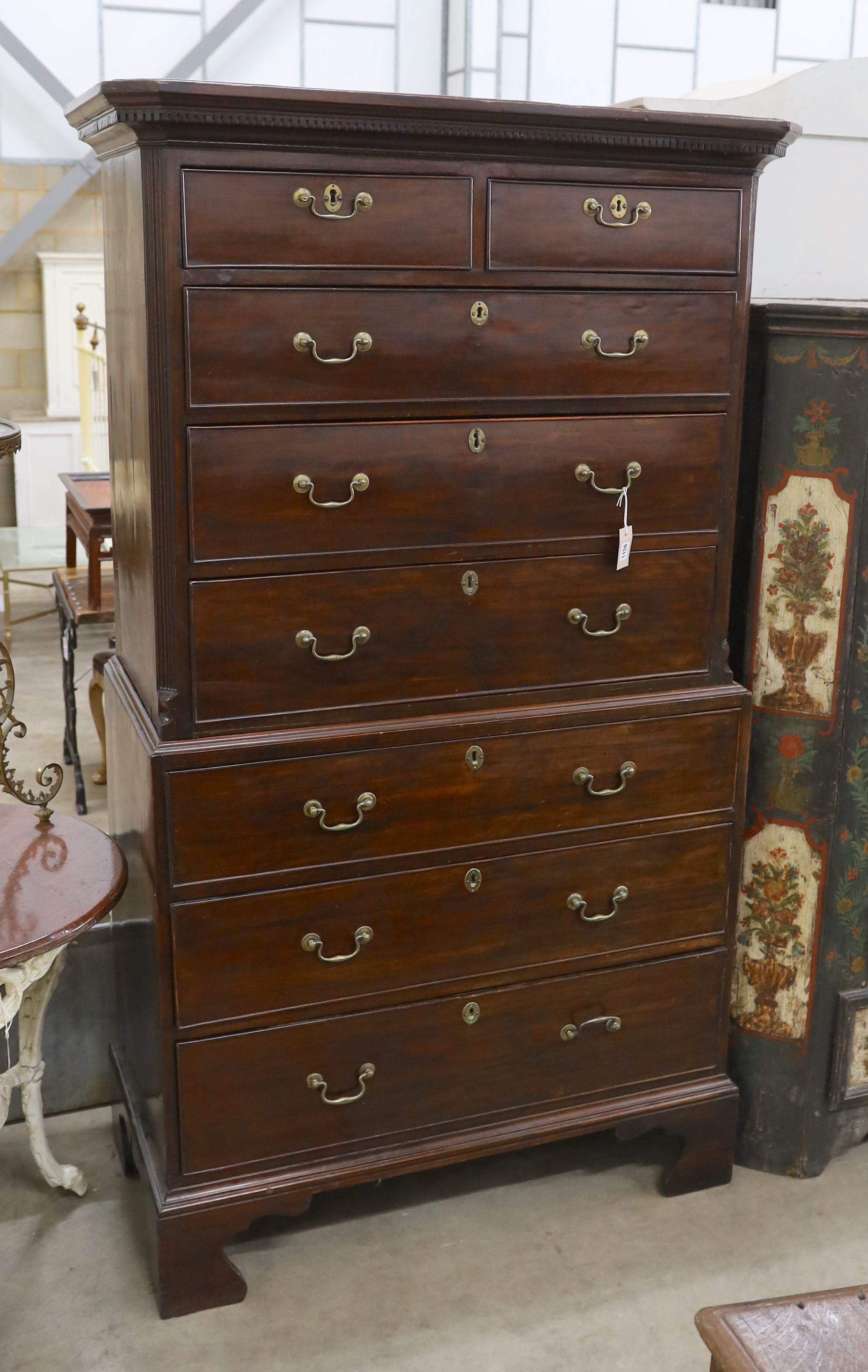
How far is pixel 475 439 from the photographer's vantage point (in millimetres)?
2074

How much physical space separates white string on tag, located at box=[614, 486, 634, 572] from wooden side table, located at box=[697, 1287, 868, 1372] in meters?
1.13

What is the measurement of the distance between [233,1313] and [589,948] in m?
0.84

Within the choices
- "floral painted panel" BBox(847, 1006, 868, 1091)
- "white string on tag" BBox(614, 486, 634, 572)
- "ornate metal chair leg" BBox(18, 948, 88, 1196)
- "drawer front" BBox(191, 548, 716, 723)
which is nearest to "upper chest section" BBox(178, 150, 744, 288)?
"white string on tag" BBox(614, 486, 634, 572)

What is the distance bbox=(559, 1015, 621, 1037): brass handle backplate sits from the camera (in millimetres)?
2377

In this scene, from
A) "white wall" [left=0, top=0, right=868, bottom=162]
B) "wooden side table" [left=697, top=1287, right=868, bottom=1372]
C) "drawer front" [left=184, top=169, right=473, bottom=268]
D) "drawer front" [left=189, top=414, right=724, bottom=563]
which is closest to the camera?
"wooden side table" [left=697, top=1287, right=868, bottom=1372]

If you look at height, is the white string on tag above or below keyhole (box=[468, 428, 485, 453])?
below

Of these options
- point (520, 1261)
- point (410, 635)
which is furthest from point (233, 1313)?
point (410, 635)

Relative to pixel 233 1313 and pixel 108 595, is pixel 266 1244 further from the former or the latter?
pixel 108 595

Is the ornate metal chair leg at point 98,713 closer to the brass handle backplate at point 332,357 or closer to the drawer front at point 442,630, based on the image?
the drawer front at point 442,630

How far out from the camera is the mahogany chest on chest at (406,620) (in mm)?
1919

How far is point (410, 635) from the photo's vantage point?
212cm

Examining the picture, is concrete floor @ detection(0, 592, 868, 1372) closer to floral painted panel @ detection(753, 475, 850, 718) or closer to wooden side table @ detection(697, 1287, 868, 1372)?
wooden side table @ detection(697, 1287, 868, 1372)

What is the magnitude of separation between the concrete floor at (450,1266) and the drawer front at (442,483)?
1.23m

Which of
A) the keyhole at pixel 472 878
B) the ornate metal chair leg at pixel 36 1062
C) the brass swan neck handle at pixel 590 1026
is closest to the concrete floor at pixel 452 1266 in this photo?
the ornate metal chair leg at pixel 36 1062
